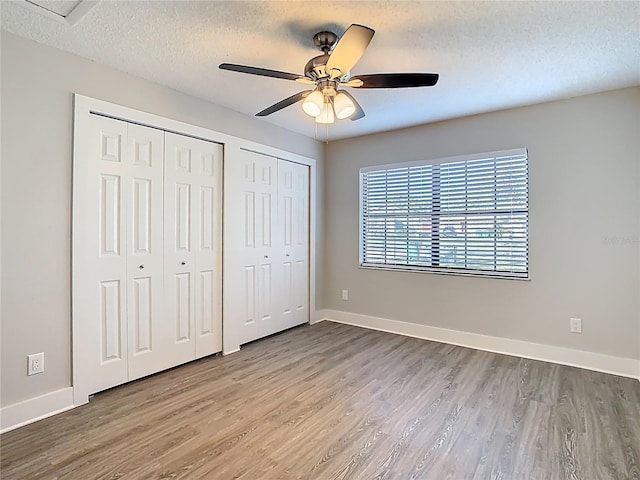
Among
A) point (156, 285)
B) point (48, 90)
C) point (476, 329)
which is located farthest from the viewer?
point (476, 329)

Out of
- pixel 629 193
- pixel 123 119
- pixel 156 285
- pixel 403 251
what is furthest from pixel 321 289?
pixel 629 193

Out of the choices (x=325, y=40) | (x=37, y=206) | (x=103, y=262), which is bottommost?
(x=103, y=262)

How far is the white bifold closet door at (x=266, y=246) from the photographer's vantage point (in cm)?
350

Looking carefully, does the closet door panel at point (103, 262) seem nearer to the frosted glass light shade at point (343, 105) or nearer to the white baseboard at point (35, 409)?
the white baseboard at point (35, 409)

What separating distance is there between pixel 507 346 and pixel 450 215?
1415 mm

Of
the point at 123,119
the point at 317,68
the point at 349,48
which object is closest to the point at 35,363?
the point at 123,119

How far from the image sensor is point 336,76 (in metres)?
2.00

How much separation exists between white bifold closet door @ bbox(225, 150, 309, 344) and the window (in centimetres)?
81

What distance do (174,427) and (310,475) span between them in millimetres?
934

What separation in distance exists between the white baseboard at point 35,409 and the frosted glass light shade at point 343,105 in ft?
8.40

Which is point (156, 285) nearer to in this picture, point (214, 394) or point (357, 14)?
point (214, 394)

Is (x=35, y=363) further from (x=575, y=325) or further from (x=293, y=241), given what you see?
(x=575, y=325)

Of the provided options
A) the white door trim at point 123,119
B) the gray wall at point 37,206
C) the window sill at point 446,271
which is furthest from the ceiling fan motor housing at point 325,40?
the window sill at point 446,271

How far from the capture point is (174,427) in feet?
Result: 7.00
